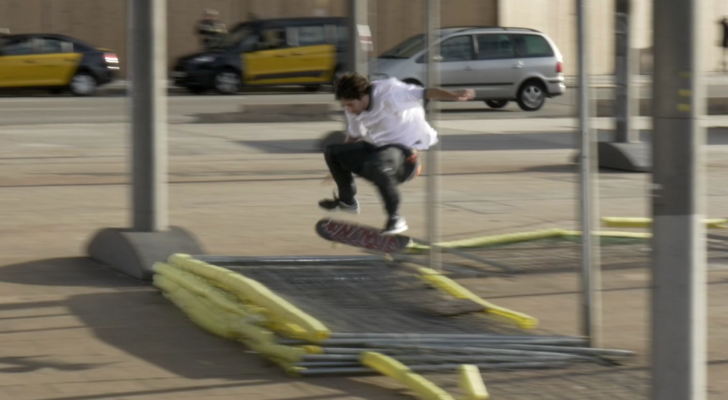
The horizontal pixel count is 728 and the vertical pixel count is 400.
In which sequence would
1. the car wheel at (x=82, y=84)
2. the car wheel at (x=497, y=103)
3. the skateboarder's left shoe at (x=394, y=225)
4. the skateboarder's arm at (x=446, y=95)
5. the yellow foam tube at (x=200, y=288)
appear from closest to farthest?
the yellow foam tube at (x=200, y=288), the skateboarder's arm at (x=446, y=95), the skateboarder's left shoe at (x=394, y=225), the car wheel at (x=497, y=103), the car wheel at (x=82, y=84)

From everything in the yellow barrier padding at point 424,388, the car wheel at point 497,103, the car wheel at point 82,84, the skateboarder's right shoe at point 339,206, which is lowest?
the yellow barrier padding at point 424,388

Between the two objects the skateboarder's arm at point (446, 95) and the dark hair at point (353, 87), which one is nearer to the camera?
the skateboarder's arm at point (446, 95)

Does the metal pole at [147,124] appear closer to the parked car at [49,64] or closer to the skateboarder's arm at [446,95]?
the skateboarder's arm at [446,95]

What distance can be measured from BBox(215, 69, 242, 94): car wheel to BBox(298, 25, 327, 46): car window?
5.58 feet

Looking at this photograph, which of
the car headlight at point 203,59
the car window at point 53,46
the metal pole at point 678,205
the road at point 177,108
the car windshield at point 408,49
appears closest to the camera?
the metal pole at point 678,205

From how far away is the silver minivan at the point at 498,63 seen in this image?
24469 mm

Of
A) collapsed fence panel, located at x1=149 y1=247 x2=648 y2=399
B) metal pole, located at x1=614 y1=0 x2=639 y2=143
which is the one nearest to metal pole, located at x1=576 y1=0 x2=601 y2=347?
collapsed fence panel, located at x1=149 y1=247 x2=648 y2=399

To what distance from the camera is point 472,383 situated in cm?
510

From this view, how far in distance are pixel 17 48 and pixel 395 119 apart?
21.0 meters

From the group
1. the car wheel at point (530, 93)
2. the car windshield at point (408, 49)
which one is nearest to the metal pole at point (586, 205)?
the car windshield at point (408, 49)

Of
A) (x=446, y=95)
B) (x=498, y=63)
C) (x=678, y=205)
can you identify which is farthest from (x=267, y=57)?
(x=678, y=205)

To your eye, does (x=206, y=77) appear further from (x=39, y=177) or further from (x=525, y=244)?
(x=525, y=244)

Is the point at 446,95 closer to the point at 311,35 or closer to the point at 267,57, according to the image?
the point at 267,57

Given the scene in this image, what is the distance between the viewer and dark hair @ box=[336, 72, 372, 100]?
306 inches
